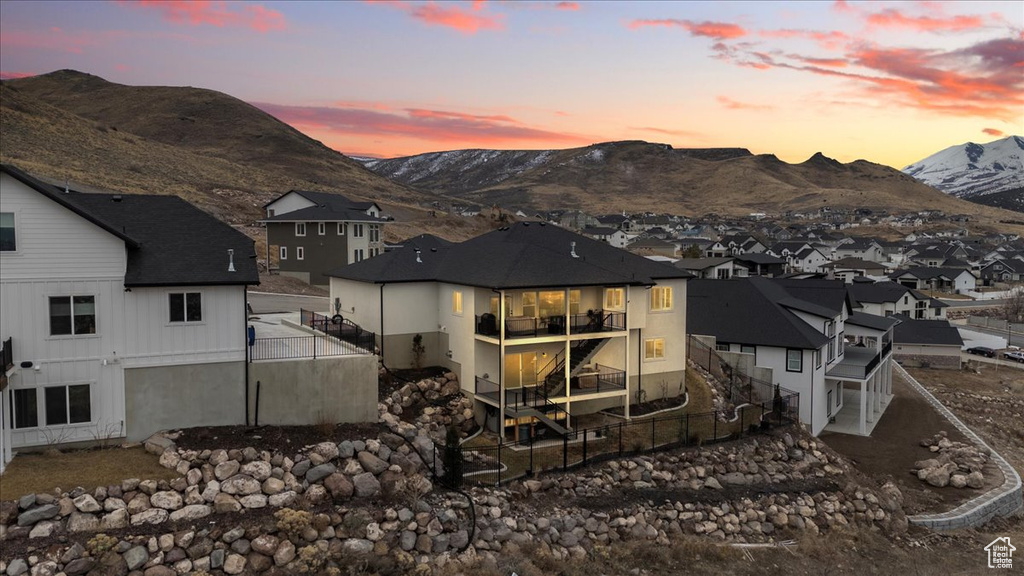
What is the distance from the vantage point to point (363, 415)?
23.1m

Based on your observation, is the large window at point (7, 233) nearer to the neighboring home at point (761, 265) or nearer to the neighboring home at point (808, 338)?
the neighboring home at point (808, 338)

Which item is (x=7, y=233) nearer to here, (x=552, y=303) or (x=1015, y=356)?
(x=552, y=303)

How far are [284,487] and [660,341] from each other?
19728mm

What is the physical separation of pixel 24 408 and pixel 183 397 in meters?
4.11

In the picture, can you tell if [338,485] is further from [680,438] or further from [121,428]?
[680,438]

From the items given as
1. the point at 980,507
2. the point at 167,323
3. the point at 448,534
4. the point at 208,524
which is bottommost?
the point at 980,507

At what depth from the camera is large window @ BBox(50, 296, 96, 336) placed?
Answer: 1948 cm

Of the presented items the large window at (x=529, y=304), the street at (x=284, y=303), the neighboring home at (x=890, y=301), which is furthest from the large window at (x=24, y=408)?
the neighboring home at (x=890, y=301)

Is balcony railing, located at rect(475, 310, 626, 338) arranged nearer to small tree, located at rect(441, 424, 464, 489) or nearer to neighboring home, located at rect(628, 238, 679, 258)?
small tree, located at rect(441, 424, 464, 489)

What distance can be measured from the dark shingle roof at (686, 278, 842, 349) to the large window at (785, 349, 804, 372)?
548 millimetres

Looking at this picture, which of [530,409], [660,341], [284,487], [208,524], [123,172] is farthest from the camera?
[123,172]

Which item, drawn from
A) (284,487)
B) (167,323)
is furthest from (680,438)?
(167,323)

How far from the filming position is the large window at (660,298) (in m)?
32.4

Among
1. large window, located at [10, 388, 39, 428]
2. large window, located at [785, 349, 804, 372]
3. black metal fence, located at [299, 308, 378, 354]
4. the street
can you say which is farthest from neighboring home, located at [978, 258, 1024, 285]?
large window, located at [10, 388, 39, 428]
